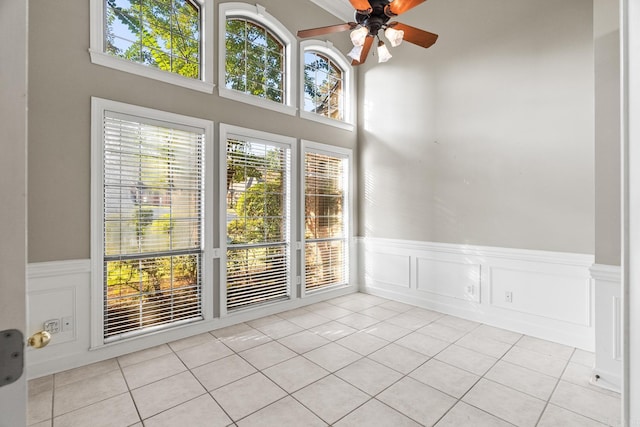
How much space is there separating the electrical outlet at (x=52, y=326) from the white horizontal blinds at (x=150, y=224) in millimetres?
361

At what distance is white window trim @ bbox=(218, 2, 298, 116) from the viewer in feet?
11.8

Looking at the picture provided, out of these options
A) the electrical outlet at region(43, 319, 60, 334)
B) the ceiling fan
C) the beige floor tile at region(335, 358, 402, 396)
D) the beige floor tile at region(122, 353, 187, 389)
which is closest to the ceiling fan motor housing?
the ceiling fan

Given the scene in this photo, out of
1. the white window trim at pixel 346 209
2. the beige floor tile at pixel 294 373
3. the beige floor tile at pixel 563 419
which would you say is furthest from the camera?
the white window trim at pixel 346 209

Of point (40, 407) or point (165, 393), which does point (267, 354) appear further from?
point (40, 407)

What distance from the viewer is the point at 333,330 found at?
11.8 ft

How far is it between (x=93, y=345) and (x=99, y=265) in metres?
0.71

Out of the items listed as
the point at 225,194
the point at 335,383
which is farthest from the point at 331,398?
the point at 225,194

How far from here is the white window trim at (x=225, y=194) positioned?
360 centimetres

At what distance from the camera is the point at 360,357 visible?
296 cm

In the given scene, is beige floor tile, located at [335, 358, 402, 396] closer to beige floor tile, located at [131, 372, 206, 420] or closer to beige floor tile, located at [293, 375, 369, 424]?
beige floor tile, located at [293, 375, 369, 424]

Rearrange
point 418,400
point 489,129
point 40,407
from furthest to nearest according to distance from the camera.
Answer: point 489,129, point 418,400, point 40,407


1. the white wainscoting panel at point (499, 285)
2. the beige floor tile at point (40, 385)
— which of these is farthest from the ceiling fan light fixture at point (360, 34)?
the beige floor tile at point (40, 385)

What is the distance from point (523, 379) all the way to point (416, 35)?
2.98 metres

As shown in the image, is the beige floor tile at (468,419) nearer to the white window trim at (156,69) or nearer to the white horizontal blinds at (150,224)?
the white horizontal blinds at (150,224)
